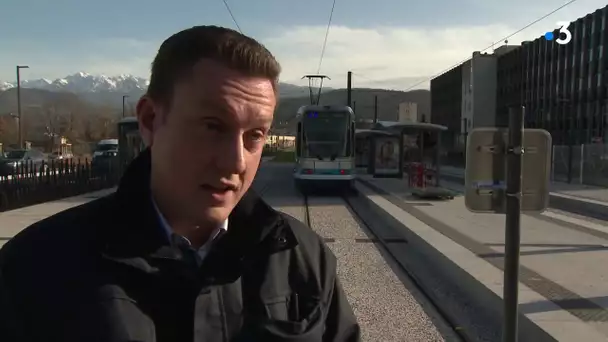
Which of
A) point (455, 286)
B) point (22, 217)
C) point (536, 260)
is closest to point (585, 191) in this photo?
point (536, 260)

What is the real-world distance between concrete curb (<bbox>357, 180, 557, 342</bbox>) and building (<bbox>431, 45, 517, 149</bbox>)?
184 feet

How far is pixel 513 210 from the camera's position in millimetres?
4234

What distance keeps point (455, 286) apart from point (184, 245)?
6354 millimetres

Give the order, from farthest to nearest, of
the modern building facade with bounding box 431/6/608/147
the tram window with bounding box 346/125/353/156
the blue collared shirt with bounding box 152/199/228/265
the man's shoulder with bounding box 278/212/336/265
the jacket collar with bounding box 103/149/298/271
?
the modern building facade with bounding box 431/6/608/147 → the tram window with bounding box 346/125/353/156 → the man's shoulder with bounding box 278/212/336/265 → the blue collared shirt with bounding box 152/199/228/265 → the jacket collar with bounding box 103/149/298/271

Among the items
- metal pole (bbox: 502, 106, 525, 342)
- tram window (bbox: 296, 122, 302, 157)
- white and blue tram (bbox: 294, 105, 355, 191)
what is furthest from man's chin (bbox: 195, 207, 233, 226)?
tram window (bbox: 296, 122, 302, 157)

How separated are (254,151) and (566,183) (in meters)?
27.1

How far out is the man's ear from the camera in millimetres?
1674

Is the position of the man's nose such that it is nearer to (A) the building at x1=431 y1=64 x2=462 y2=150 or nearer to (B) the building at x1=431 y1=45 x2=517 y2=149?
(B) the building at x1=431 y1=45 x2=517 y2=149

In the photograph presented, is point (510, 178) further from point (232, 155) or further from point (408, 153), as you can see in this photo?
point (408, 153)

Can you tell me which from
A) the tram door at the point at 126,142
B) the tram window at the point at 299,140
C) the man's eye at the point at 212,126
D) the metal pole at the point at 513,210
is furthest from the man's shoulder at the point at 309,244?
the tram door at the point at 126,142

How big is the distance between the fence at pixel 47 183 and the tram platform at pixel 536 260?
10801mm

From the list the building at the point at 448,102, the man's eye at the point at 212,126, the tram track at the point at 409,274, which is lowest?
the tram track at the point at 409,274

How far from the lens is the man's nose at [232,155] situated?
63.1 inches

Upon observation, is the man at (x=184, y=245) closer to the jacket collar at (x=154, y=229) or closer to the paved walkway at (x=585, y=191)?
the jacket collar at (x=154, y=229)
